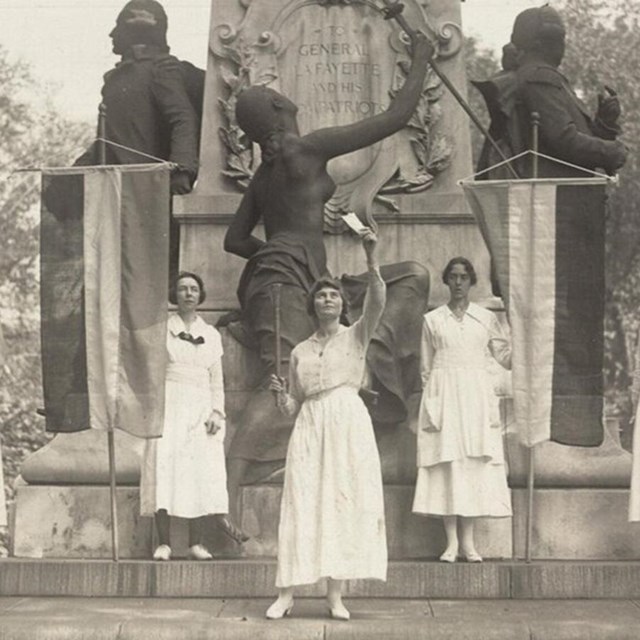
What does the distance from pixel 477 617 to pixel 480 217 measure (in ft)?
9.46

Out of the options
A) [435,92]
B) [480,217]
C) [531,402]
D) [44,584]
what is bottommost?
[44,584]

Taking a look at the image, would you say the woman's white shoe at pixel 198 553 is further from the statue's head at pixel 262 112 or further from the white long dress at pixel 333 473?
the statue's head at pixel 262 112

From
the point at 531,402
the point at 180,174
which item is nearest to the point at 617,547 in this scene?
the point at 531,402

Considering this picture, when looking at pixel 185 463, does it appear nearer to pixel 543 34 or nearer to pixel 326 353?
pixel 326 353

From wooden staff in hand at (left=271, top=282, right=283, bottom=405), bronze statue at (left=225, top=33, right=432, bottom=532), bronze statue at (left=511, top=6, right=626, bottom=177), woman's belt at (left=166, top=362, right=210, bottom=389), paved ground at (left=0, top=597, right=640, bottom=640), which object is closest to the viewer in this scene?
paved ground at (left=0, top=597, right=640, bottom=640)

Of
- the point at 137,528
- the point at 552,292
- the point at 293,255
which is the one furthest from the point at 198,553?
the point at 552,292

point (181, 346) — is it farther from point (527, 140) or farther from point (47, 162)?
point (47, 162)

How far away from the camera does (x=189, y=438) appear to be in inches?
470

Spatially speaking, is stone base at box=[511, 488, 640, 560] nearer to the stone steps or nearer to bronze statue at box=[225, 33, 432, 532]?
the stone steps

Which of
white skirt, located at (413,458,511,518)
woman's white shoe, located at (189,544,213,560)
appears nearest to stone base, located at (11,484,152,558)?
woman's white shoe, located at (189,544,213,560)

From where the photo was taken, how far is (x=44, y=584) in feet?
38.1

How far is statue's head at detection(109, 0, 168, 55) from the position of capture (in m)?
14.7

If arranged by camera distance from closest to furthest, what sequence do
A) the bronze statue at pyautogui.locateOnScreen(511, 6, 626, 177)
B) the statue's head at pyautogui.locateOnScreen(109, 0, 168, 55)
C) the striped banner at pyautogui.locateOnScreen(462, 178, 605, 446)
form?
the striped banner at pyautogui.locateOnScreen(462, 178, 605, 446) → the bronze statue at pyautogui.locateOnScreen(511, 6, 626, 177) → the statue's head at pyautogui.locateOnScreen(109, 0, 168, 55)

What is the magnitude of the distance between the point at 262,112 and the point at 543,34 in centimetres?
276
